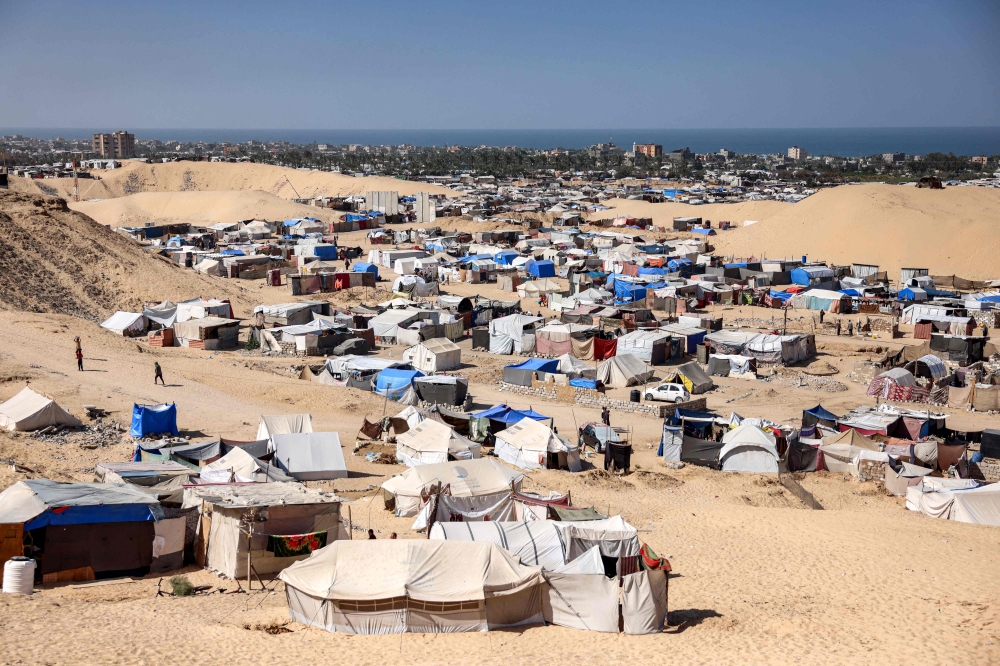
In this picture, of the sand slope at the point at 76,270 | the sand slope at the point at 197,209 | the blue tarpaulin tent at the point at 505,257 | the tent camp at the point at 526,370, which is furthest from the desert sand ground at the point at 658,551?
the sand slope at the point at 197,209

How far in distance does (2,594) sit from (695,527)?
1038 centimetres

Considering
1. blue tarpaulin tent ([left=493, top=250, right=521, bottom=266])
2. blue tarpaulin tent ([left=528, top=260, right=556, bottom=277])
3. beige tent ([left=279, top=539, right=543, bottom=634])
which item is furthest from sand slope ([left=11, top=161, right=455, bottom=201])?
beige tent ([left=279, top=539, right=543, bottom=634])

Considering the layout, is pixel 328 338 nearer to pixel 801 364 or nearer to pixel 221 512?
pixel 801 364

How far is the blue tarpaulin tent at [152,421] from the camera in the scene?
60.2ft

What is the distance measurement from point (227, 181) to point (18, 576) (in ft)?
327

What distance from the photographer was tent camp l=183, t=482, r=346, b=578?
12078 mm

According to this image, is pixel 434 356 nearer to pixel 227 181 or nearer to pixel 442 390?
pixel 442 390

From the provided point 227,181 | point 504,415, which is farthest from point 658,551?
point 227,181

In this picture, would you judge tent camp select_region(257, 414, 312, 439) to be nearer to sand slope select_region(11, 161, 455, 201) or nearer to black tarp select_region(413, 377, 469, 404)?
black tarp select_region(413, 377, 469, 404)

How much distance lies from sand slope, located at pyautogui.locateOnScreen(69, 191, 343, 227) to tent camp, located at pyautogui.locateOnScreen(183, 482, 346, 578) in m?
60.6

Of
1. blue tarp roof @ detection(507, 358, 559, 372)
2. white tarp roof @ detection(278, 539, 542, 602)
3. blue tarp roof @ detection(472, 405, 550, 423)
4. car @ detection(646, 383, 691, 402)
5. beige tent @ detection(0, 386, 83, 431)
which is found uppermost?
white tarp roof @ detection(278, 539, 542, 602)

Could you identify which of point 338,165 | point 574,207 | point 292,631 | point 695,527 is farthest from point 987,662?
point 338,165

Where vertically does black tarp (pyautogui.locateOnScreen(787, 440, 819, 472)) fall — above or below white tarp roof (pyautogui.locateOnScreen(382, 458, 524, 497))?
below

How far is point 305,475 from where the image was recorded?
17156 mm
